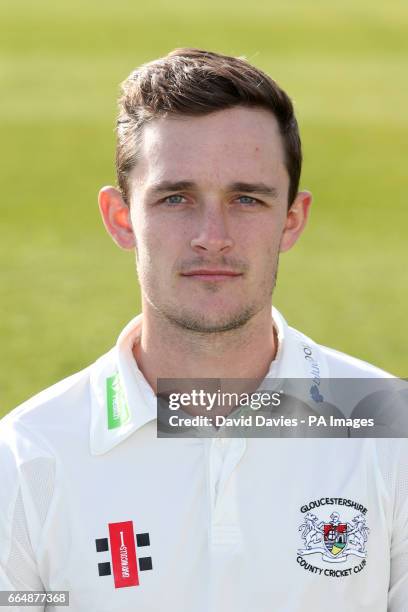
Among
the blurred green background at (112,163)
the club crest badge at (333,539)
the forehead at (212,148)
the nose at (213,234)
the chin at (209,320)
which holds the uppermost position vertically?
the blurred green background at (112,163)

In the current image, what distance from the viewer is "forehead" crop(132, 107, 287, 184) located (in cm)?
235

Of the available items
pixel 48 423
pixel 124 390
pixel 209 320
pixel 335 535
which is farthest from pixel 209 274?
pixel 335 535

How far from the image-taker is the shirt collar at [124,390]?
232cm

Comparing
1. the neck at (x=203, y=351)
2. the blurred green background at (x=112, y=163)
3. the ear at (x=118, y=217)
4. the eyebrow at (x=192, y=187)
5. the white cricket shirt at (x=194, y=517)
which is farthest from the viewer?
the blurred green background at (x=112, y=163)

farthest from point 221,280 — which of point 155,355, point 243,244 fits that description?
point 155,355

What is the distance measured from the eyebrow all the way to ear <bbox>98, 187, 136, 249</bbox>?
18 cm

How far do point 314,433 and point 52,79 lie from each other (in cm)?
927

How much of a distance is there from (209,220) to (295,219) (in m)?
0.31

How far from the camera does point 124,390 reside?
94.8 inches

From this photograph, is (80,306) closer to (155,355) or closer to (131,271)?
(131,271)

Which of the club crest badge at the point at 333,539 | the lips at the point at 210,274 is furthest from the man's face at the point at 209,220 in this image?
the club crest badge at the point at 333,539

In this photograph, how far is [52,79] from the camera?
11102 millimetres

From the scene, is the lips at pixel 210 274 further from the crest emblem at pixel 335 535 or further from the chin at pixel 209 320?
the crest emblem at pixel 335 535

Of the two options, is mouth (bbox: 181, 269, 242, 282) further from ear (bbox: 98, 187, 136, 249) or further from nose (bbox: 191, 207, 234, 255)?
ear (bbox: 98, 187, 136, 249)
